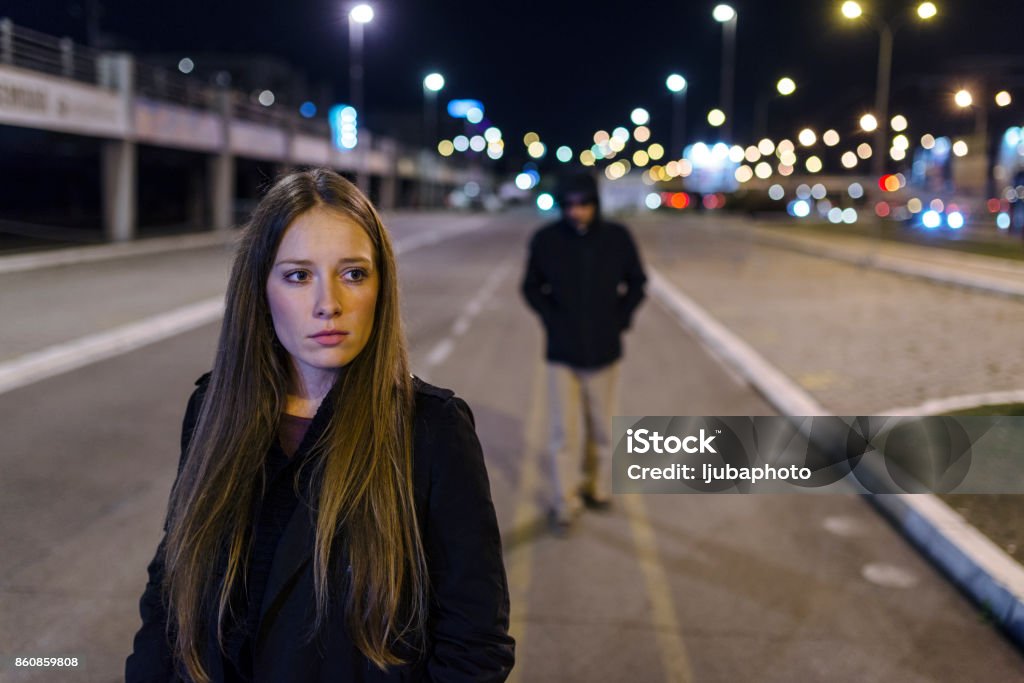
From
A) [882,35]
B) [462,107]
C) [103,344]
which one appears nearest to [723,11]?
[882,35]

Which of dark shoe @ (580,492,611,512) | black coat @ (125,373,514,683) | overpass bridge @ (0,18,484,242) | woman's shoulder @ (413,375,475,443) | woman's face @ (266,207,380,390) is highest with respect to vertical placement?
overpass bridge @ (0,18,484,242)

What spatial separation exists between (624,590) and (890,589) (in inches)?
57.0

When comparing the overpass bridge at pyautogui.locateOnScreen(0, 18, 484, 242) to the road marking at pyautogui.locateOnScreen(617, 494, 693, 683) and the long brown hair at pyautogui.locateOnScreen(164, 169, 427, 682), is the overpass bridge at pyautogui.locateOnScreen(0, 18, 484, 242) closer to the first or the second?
the road marking at pyautogui.locateOnScreen(617, 494, 693, 683)

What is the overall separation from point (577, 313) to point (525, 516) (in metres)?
1.39

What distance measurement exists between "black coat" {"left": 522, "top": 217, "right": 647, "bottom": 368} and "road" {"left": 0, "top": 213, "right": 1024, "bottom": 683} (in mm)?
1143

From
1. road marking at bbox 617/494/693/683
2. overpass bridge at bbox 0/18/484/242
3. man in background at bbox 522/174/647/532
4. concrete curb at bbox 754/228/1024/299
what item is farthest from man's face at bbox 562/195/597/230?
concrete curb at bbox 754/228/1024/299

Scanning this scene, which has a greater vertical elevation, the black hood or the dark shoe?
the black hood

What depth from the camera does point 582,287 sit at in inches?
254

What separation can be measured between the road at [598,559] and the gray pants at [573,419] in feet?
0.98

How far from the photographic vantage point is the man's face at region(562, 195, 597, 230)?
6.26 m

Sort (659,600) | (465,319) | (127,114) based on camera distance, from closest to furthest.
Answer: (659,600), (465,319), (127,114)

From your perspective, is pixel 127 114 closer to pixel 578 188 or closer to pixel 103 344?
pixel 103 344

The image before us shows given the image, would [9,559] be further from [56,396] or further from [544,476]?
[56,396]

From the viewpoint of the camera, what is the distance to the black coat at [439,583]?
6.57 feet
